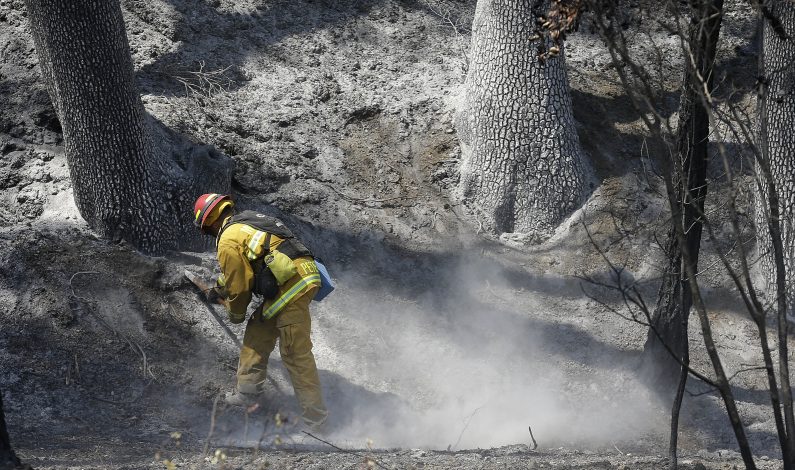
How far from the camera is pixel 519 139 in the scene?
991cm

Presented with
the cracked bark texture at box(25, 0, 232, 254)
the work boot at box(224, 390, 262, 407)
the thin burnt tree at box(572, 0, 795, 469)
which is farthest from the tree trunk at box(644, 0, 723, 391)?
the cracked bark texture at box(25, 0, 232, 254)

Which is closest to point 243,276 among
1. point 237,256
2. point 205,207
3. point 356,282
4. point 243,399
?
point 237,256

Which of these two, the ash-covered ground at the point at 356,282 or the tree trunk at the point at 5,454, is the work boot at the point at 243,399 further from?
the tree trunk at the point at 5,454

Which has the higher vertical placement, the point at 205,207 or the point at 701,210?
the point at 701,210

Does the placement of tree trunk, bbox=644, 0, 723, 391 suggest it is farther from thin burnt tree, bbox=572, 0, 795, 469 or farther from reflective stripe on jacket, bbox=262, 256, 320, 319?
reflective stripe on jacket, bbox=262, 256, 320, 319

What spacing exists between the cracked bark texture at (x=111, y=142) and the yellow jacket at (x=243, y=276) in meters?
1.91

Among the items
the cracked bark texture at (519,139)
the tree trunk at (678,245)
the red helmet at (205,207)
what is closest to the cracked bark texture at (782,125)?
the tree trunk at (678,245)

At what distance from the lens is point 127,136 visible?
327 inches

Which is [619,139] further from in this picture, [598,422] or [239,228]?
[239,228]

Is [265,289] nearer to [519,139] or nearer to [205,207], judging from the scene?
[205,207]

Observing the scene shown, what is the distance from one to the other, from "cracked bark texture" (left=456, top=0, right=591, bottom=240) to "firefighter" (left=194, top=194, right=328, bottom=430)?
139 inches

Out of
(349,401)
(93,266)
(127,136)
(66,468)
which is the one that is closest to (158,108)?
(127,136)

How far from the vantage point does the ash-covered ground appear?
7125 mm

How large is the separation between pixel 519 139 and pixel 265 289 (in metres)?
4.14
